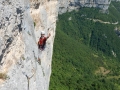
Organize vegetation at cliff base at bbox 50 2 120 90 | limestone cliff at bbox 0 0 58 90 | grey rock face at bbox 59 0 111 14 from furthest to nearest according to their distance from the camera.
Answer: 1. grey rock face at bbox 59 0 111 14
2. vegetation at cliff base at bbox 50 2 120 90
3. limestone cliff at bbox 0 0 58 90

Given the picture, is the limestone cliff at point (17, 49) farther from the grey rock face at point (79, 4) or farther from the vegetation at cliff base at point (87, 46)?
the grey rock face at point (79, 4)

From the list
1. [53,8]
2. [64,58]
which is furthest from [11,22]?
[64,58]

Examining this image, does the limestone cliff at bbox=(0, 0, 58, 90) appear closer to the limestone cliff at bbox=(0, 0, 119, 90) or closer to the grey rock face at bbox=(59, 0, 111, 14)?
the limestone cliff at bbox=(0, 0, 119, 90)

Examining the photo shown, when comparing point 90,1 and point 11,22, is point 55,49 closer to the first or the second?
point 90,1

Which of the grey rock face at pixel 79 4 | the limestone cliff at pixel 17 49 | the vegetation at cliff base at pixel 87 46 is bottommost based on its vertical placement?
the vegetation at cliff base at pixel 87 46

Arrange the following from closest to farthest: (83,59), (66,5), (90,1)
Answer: (83,59)
(66,5)
(90,1)

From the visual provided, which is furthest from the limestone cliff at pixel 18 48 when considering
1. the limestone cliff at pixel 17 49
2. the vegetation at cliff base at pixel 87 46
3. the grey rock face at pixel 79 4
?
the grey rock face at pixel 79 4

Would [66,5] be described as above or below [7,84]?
below

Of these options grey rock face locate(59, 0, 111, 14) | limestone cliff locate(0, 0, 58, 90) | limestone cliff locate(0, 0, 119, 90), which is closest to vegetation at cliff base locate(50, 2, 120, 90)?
grey rock face locate(59, 0, 111, 14)

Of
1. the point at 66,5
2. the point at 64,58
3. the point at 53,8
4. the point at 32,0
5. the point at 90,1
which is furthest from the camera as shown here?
the point at 90,1
